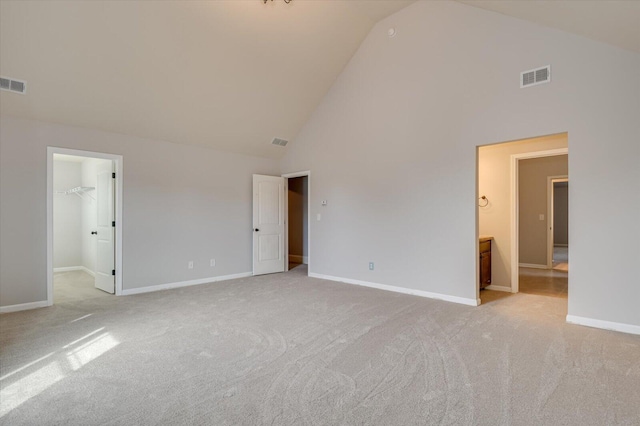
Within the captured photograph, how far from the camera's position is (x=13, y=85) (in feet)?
12.4

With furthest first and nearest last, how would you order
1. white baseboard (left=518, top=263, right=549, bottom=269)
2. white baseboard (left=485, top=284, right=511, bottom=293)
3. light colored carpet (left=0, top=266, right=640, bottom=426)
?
white baseboard (left=518, top=263, right=549, bottom=269), white baseboard (left=485, top=284, right=511, bottom=293), light colored carpet (left=0, top=266, right=640, bottom=426)

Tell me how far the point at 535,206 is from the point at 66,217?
35.0 ft

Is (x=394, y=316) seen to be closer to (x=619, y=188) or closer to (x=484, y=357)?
(x=484, y=357)

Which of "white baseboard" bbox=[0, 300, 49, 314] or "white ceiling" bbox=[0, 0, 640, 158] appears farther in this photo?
"white baseboard" bbox=[0, 300, 49, 314]

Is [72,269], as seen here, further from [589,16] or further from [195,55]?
[589,16]

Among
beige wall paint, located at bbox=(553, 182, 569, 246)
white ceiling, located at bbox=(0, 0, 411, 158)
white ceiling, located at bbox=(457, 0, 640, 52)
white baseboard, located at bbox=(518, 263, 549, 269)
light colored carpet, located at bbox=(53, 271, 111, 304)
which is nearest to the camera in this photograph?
white ceiling, located at bbox=(457, 0, 640, 52)

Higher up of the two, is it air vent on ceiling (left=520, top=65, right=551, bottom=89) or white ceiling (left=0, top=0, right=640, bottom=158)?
white ceiling (left=0, top=0, right=640, bottom=158)

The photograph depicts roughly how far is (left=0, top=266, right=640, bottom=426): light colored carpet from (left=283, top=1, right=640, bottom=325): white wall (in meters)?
0.77

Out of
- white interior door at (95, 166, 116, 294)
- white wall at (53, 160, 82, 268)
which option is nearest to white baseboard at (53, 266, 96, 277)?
white wall at (53, 160, 82, 268)

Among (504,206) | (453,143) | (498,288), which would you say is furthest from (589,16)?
(498,288)

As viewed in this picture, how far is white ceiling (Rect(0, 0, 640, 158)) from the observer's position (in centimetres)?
332

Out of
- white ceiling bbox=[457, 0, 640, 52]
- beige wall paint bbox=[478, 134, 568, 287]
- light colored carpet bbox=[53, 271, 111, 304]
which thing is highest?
white ceiling bbox=[457, 0, 640, 52]

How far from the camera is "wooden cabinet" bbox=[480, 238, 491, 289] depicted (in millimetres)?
4926

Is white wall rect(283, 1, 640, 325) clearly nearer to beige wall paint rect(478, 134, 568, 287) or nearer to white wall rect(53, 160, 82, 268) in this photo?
beige wall paint rect(478, 134, 568, 287)
